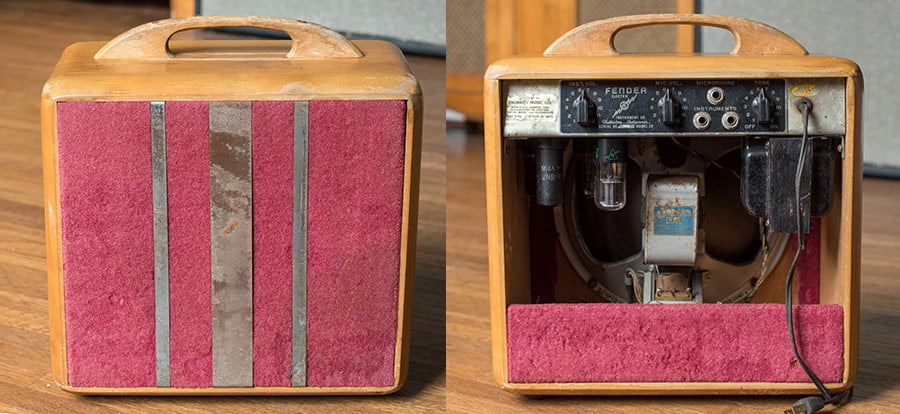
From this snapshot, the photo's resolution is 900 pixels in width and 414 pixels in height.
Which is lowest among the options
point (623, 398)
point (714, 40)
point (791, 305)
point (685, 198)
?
point (623, 398)

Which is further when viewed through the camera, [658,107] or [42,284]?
[42,284]

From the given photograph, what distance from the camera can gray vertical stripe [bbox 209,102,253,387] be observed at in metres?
1.20

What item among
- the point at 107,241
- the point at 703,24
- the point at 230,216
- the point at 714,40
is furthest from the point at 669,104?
the point at 714,40

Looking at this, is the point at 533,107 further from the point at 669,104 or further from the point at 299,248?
the point at 299,248

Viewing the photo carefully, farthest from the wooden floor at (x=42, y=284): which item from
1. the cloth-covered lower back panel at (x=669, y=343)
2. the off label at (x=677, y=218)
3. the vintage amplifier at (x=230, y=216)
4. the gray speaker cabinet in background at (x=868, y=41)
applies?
the gray speaker cabinet in background at (x=868, y=41)

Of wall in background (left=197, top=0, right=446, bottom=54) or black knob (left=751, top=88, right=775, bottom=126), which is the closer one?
black knob (left=751, top=88, right=775, bottom=126)

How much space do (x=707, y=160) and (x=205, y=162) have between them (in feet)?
2.09

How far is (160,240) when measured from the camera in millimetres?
1231

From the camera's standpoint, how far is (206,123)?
1200 mm

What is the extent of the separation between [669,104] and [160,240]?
60cm

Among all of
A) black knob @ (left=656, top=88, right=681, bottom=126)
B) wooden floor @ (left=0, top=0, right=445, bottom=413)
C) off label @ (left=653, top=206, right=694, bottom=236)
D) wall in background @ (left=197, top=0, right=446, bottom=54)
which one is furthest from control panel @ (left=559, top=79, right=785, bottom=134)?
wall in background @ (left=197, top=0, right=446, bottom=54)

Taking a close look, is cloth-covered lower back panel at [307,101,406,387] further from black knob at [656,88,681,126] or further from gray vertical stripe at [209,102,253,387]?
black knob at [656,88,681,126]

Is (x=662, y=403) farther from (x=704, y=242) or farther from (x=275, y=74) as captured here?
(x=275, y=74)

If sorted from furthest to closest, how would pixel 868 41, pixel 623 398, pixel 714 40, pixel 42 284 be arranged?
pixel 714 40 → pixel 868 41 → pixel 42 284 → pixel 623 398
